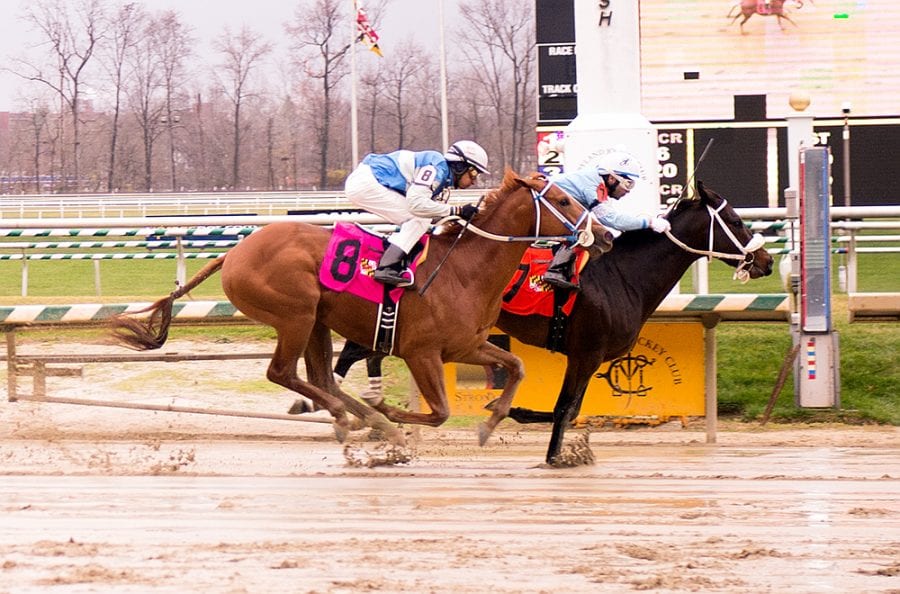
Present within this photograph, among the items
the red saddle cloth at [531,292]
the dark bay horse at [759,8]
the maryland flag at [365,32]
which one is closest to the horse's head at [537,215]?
the red saddle cloth at [531,292]

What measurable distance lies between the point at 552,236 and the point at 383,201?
0.88 metres

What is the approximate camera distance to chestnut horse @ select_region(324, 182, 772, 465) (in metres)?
6.64

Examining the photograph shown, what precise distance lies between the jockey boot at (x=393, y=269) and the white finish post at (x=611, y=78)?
268 centimetres

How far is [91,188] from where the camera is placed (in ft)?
132

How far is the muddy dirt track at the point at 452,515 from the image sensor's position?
407 cm

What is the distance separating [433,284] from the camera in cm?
626

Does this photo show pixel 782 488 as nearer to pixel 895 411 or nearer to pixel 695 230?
pixel 695 230

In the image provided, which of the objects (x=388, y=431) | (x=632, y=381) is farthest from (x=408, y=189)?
(x=632, y=381)

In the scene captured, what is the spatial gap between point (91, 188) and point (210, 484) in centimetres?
3613

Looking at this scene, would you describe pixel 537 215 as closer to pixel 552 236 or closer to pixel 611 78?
pixel 552 236

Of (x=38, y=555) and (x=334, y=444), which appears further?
(x=334, y=444)

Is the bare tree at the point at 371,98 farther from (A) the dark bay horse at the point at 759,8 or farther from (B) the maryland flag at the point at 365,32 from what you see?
(A) the dark bay horse at the point at 759,8

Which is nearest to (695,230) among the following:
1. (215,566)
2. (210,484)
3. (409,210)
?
(409,210)

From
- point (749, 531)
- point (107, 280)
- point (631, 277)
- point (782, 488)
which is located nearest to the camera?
point (749, 531)
